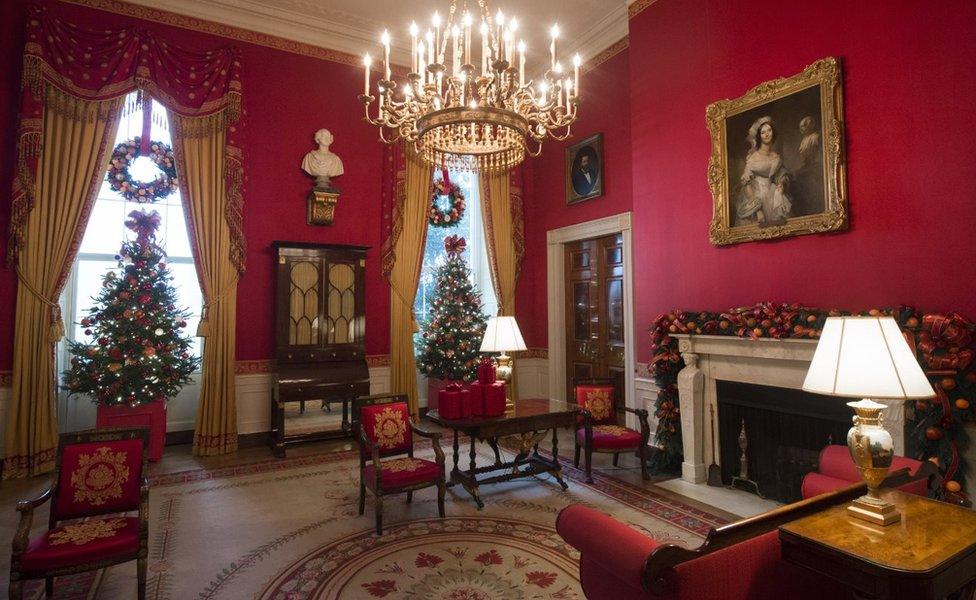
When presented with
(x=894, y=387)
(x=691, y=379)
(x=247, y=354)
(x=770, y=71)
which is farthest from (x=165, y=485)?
(x=770, y=71)

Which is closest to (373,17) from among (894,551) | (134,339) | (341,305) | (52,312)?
(341,305)

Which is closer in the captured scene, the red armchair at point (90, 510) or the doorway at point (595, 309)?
the red armchair at point (90, 510)

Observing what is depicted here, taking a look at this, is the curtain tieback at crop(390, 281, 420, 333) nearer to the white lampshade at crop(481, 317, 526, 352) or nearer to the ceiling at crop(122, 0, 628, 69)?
the white lampshade at crop(481, 317, 526, 352)

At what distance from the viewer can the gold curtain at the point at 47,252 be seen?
4805 mm

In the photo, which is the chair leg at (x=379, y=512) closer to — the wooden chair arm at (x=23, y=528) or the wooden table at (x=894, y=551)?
the wooden chair arm at (x=23, y=528)

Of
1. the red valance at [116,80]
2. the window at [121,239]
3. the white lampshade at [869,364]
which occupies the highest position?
the red valance at [116,80]

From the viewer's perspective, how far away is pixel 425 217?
6.91m

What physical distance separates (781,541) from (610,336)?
4603 mm

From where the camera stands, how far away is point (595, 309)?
21.6 feet

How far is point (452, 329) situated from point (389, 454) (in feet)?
9.48

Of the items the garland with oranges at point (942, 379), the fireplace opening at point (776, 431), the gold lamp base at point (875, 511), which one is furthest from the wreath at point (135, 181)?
the gold lamp base at point (875, 511)

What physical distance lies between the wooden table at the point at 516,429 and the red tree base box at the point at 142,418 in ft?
9.51

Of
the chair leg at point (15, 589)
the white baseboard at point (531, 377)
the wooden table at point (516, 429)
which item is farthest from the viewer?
the white baseboard at point (531, 377)

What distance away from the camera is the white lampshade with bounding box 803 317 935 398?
5.75ft
